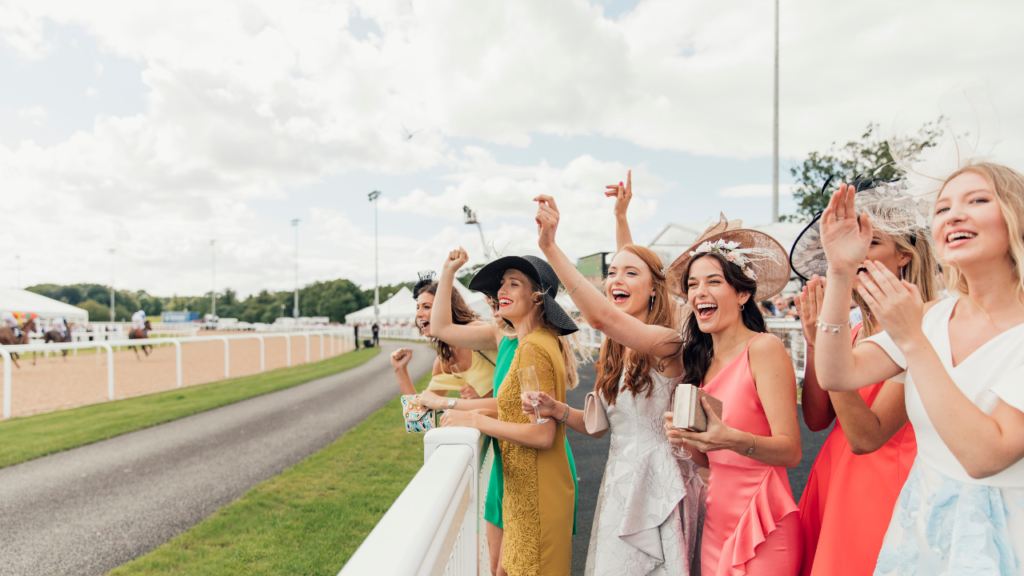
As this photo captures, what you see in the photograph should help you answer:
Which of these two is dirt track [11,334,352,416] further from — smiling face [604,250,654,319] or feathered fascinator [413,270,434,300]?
smiling face [604,250,654,319]

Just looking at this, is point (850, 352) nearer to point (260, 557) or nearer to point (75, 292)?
point (260, 557)

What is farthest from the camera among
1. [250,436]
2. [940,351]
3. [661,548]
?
[250,436]

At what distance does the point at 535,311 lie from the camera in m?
2.64

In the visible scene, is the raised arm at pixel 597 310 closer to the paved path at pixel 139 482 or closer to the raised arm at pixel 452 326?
the raised arm at pixel 452 326

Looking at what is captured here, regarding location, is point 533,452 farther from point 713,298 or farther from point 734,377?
point 713,298

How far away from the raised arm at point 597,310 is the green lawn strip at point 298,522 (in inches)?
112

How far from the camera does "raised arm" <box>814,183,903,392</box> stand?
1.38 meters

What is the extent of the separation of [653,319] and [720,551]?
0.99m

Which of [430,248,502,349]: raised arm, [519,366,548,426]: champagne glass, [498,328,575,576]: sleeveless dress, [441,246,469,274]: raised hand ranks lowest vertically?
[498,328,575,576]: sleeveless dress

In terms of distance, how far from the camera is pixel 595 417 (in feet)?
7.59

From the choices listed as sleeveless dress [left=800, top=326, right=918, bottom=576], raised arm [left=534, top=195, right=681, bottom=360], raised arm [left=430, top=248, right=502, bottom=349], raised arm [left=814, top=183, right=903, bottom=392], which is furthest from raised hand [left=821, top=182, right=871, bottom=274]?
raised arm [left=430, top=248, right=502, bottom=349]

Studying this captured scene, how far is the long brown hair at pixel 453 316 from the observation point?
360 cm

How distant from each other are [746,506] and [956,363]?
32.2 inches

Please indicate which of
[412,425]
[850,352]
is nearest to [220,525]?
[412,425]
